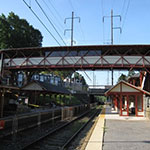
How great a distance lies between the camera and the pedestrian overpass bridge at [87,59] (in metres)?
23.8

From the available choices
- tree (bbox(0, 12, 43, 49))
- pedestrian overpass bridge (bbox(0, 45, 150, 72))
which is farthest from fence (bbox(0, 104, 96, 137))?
tree (bbox(0, 12, 43, 49))

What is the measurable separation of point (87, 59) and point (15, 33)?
87.9 ft

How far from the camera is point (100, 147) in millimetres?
7148

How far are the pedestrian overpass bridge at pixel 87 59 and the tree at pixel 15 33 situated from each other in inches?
676

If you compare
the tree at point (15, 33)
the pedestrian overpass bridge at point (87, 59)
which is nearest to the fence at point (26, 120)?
the pedestrian overpass bridge at point (87, 59)

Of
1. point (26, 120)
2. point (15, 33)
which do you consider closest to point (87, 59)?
point (26, 120)

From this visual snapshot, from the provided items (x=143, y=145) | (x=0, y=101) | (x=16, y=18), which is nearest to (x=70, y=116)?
(x=0, y=101)

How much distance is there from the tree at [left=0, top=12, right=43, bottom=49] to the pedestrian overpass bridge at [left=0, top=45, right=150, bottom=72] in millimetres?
17175

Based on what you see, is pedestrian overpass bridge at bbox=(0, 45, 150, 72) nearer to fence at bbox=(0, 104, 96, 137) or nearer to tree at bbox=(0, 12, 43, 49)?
fence at bbox=(0, 104, 96, 137)

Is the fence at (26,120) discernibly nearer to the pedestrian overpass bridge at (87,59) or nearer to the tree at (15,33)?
the pedestrian overpass bridge at (87,59)

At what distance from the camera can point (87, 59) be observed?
81.5 ft

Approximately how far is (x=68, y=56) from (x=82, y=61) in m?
2.01

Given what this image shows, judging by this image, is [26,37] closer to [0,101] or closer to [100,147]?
[0,101]

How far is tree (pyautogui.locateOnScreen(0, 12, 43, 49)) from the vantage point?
140ft
